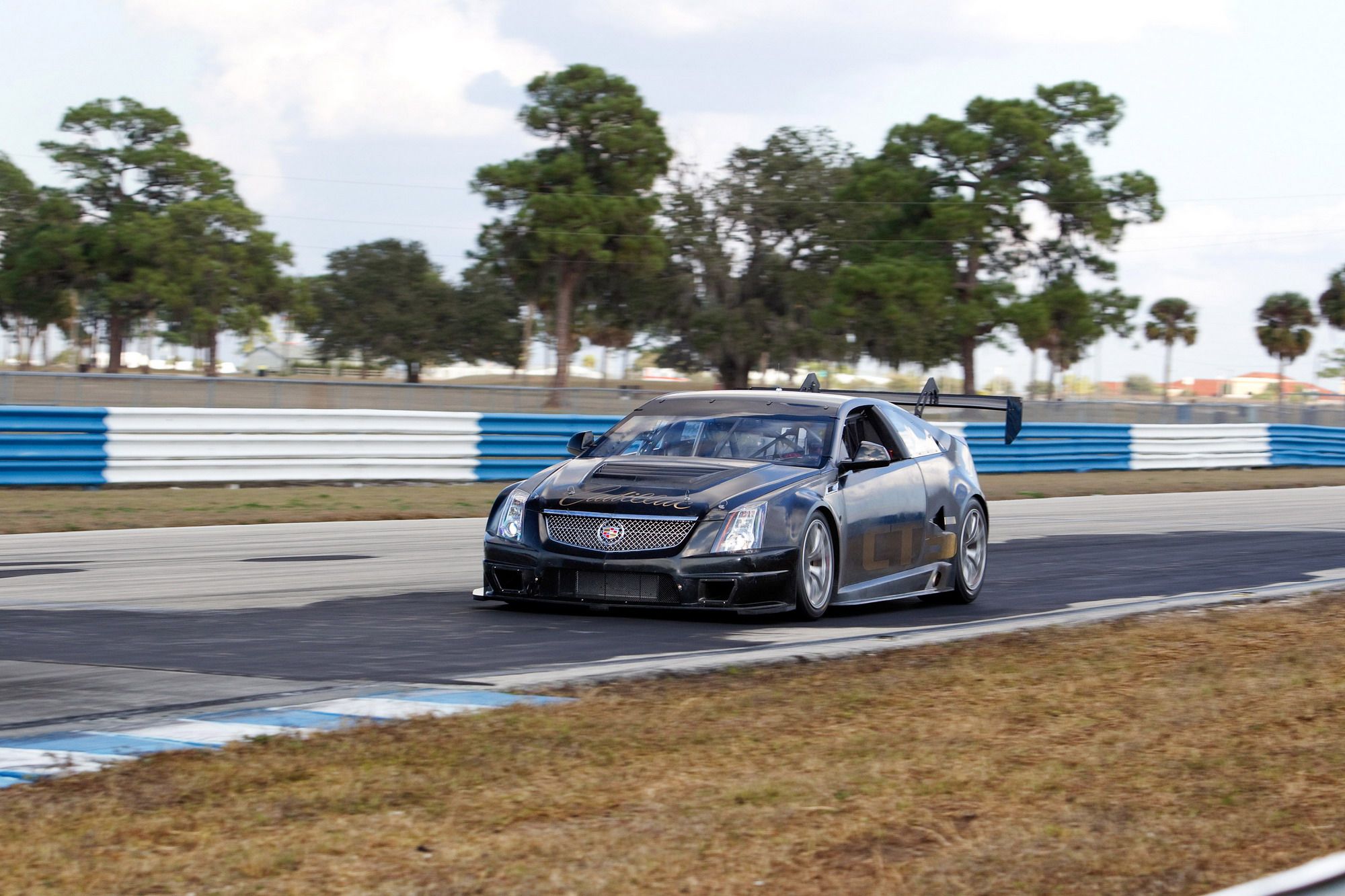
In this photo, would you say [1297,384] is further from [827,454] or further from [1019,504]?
[827,454]

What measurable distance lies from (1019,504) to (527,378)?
67.0m

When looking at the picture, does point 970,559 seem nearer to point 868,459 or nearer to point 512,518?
point 868,459

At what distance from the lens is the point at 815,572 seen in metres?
9.52

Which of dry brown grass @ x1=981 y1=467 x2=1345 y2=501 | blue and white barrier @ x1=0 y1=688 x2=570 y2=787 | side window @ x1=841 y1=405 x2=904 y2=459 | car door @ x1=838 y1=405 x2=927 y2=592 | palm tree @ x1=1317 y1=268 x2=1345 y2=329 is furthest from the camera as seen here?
palm tree @ x1=1317 y1=268 x2=1345 y2=329

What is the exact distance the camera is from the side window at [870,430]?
10.5m

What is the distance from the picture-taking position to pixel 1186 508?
22.3m

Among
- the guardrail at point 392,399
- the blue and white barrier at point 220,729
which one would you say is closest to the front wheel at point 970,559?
the blue and white barrier at point 220,729

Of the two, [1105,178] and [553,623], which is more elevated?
[1105,178]

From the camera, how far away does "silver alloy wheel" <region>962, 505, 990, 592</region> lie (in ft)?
36.4

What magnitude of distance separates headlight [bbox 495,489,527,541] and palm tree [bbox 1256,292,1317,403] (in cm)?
10506

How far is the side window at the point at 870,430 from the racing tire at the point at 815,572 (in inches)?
41.2

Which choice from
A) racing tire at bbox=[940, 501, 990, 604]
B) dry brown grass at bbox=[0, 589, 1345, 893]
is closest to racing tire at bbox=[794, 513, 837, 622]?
racing tire at bbox=[940, 501, 990, 604]

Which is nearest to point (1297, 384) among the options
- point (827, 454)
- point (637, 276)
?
point (637, 276)

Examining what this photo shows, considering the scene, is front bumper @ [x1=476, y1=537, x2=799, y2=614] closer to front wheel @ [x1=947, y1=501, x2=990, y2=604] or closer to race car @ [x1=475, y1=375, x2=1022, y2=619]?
race car @ [x1=475, y1=375, x2=1022, y2=619]
